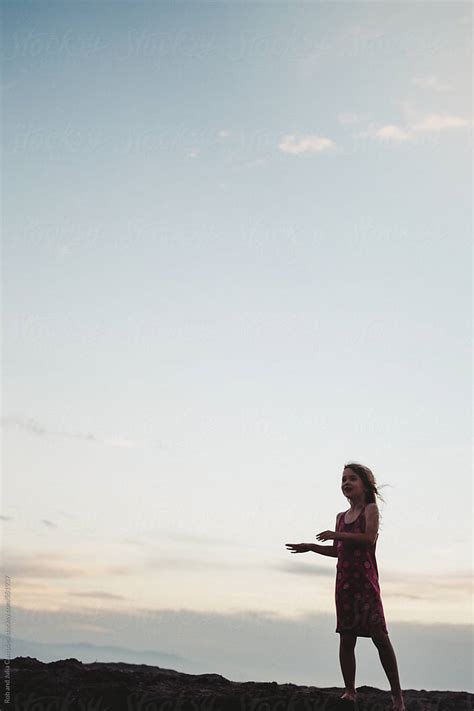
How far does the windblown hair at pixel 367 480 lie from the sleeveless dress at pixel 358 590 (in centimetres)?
20

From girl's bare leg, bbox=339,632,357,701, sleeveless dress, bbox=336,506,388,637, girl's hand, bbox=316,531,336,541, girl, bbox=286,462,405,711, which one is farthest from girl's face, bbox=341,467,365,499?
girl's bare leg, bbox=339,632,357,701

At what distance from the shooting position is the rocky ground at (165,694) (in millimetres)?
8234

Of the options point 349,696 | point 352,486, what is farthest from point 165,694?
point 352,486

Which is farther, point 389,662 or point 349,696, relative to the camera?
point 349,696

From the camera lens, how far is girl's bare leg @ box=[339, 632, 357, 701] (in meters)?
8.53

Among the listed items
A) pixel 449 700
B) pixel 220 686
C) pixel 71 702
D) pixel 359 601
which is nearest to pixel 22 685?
pixel 71 702

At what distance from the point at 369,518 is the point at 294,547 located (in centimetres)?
89

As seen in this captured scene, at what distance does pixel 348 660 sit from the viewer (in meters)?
8.58

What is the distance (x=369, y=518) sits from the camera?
875 cm

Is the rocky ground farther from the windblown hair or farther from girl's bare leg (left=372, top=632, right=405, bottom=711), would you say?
the windblown hair

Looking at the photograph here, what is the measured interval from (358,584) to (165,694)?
2205mm

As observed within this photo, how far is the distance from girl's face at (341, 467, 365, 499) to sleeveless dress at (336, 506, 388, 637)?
207 millimetres

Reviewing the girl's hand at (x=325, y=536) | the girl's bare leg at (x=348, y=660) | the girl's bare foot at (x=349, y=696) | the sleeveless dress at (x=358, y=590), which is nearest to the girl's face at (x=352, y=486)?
the sleeveless dress at (x=358, y=590)

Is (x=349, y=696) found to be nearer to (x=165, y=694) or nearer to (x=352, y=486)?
(x=165, y=694)
